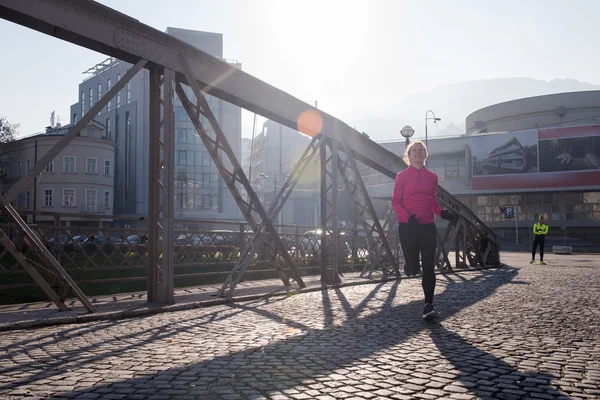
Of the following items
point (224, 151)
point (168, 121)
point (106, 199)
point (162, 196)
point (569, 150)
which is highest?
point (569, 150)

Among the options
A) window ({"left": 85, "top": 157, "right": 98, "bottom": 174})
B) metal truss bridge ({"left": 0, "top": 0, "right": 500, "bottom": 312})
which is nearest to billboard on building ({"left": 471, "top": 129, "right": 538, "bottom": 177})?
window ({"left": 85, "top": 157, "right": 98, "bottom": 174})

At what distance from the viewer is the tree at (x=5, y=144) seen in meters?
48.8

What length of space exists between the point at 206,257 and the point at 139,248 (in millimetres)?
2437

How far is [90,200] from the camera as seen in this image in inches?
2064

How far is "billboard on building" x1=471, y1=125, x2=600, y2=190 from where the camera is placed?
56.3 metres

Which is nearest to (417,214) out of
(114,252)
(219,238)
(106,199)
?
(114,252)

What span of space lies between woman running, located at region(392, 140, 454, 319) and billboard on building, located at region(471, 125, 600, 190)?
56449 millimetres

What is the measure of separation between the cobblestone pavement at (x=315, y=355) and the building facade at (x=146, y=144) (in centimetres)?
5711

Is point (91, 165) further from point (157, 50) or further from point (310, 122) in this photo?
point (157, 50)

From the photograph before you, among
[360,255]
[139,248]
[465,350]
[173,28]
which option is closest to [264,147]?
[173,28]

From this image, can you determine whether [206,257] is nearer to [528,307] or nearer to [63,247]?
[63,247]

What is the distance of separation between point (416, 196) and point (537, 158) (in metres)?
57.2

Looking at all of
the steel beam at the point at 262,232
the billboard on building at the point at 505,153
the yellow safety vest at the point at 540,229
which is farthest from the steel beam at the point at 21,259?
the billboard on building at the point at 505,153

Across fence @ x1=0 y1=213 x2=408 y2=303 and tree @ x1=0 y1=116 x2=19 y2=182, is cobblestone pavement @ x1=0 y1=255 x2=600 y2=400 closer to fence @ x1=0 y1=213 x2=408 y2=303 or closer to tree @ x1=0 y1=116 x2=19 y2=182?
fence @ x1=0 y1=213 x2=408 y2=303
